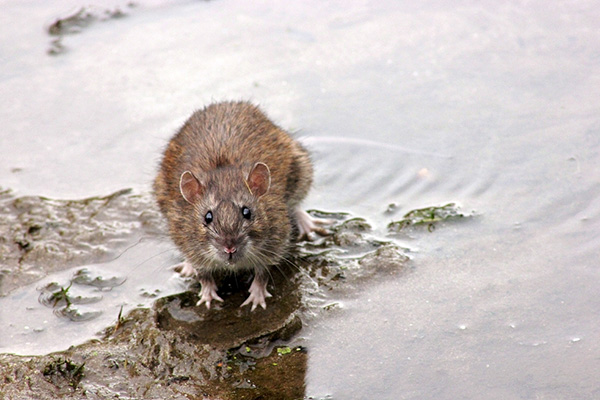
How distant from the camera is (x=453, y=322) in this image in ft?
17.9

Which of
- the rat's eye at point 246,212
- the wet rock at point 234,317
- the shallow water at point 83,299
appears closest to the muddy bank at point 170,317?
the wet rock at point 234,317

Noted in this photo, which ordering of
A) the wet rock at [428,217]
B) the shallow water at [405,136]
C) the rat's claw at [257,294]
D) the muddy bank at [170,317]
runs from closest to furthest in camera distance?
the muddy bank at [170,317] → the shallow water at [405,136] → the rat's claw at [257,294] → the wet rock at [428,217]

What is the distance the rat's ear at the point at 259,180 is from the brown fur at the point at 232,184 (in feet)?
0.17

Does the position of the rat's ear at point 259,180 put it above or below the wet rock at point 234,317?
above

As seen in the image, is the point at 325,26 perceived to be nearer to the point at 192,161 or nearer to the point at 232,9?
the point at 232,9

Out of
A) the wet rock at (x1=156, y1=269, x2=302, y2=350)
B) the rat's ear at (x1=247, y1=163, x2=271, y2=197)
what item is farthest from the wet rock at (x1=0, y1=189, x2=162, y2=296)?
the rat's ear at (x1=247, y1=163, x2=271, y2=197)

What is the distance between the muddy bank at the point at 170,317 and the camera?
16.7ft

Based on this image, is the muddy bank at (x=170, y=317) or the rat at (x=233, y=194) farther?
the rat at (x=233, y=194)

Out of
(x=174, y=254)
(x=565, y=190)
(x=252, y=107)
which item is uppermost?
(x=252, y=107)

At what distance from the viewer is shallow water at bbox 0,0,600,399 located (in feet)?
17.2

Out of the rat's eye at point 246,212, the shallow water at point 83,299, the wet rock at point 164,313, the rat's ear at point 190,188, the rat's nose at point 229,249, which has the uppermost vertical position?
the rat's ear at point 190,188

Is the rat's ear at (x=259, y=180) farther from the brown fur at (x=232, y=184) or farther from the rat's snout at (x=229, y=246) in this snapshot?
the rat's snout at (x=229, y=246)

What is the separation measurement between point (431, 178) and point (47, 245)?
12.3ft

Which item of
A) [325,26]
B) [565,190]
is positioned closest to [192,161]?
[565,190]
